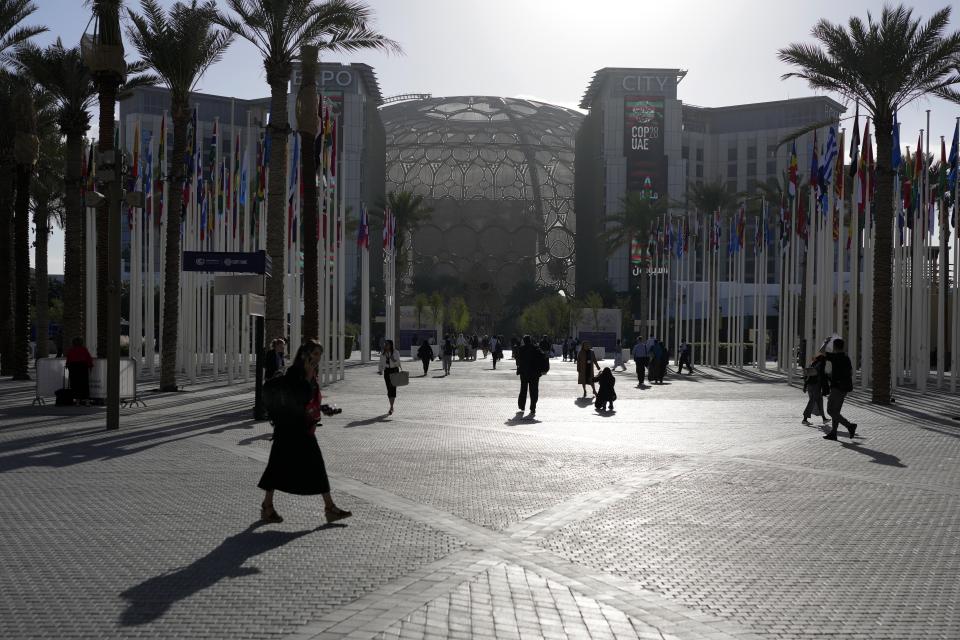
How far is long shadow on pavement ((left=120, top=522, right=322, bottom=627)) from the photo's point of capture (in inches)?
224

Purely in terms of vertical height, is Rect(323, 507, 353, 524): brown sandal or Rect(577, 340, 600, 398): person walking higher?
Rect(577, 340, 600, 398): person walking

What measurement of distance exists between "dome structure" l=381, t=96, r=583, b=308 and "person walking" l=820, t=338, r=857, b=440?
401 ft

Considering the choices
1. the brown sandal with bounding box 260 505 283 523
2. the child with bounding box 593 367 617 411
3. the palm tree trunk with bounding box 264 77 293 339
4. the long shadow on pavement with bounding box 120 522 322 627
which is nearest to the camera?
the long shadow on pavement with bounding box 120 522 322 627

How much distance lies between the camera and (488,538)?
25.3ft

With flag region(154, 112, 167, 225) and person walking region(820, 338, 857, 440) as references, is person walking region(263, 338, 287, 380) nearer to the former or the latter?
person walking region(820, 338, 857, 440)

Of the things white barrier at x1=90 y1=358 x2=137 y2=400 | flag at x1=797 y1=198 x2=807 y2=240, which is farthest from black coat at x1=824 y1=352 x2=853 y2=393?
flag at x1=797 y1=198 x2=807 y2=240

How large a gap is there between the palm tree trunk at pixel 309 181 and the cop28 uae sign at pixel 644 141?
103 meters

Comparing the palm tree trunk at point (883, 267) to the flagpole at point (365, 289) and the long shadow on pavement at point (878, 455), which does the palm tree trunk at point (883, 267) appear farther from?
the flagpole at point (365, 289)

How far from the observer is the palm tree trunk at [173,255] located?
24.8 metres

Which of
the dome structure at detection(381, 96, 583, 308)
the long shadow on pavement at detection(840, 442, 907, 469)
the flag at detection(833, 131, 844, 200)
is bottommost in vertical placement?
the long shadow on pavement at detection(840, 442, 907, 469)

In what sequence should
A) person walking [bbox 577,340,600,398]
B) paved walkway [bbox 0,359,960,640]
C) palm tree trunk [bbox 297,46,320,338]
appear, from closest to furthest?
paved walkway [bbox 0,359,960,640] → palm tree trunk [bbox 297,46,320,338] → person walking [bbox 577,340,600,398]

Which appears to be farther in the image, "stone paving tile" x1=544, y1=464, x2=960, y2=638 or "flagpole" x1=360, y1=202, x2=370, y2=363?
"flagpole" x1=360, y1=202, x2=370, y2=363

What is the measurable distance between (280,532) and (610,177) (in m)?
121

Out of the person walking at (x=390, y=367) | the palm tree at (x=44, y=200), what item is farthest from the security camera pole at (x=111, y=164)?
the palm tree at (x=44, y=200)
